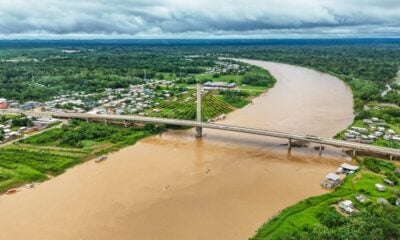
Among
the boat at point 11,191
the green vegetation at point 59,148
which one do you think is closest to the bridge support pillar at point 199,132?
the green vegetation at point 59,148

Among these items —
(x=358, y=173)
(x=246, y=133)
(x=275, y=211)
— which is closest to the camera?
(x=275, y=211)

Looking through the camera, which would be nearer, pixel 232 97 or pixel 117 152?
pixel 117 152

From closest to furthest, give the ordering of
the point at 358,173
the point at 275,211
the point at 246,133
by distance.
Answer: the point at 275,211
the point at 358,173
the point at 246,133

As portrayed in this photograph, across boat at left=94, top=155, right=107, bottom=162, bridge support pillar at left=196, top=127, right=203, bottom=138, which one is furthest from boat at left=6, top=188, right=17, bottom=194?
bridge support pillar at left=196, top=127, right=203, bottom=138

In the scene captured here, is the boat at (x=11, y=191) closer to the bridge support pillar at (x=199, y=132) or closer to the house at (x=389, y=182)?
the bridge support pillar at (x=199, y=132)

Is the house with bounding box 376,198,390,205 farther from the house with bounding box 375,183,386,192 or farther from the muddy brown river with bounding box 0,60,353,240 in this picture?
the muddy brown river with bounding box 0,60,353,240

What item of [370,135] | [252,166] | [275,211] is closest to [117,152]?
[252,166]

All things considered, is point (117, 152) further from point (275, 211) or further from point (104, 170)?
point (275, 211)
